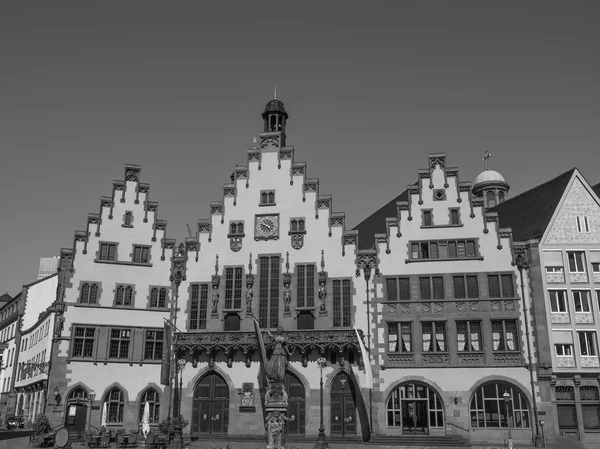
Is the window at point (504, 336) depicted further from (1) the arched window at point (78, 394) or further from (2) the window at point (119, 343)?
(1) the arched window at point (78, 394)

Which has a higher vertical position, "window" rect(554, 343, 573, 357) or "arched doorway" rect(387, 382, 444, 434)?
"window" rect(554, 343, 573, 357)

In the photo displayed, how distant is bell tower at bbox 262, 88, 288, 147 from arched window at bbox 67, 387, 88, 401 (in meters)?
23.6

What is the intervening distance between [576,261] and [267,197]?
73.7 ft

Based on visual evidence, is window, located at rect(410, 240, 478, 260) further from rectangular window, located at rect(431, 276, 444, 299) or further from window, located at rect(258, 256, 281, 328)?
window, located at rect(258, 256, 281, 328)

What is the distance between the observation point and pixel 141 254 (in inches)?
1874

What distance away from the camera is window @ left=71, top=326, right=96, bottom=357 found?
146 feet

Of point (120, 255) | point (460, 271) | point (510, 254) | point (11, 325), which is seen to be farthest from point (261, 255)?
point (11, 325)

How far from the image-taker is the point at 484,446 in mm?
39438

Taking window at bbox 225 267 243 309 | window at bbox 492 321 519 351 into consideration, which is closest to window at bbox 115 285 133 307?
window at bbox 225 267 243 309

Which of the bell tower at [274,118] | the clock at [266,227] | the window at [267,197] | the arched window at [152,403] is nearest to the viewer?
the arched window at [152,403]

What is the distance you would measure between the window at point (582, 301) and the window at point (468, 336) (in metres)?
6.57

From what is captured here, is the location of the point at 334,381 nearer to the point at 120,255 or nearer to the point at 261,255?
the point at 261,255

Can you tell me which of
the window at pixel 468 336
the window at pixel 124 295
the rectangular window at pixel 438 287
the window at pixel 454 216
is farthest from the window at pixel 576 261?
the window at pixel 124 295

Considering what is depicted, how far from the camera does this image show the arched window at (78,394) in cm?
4353
